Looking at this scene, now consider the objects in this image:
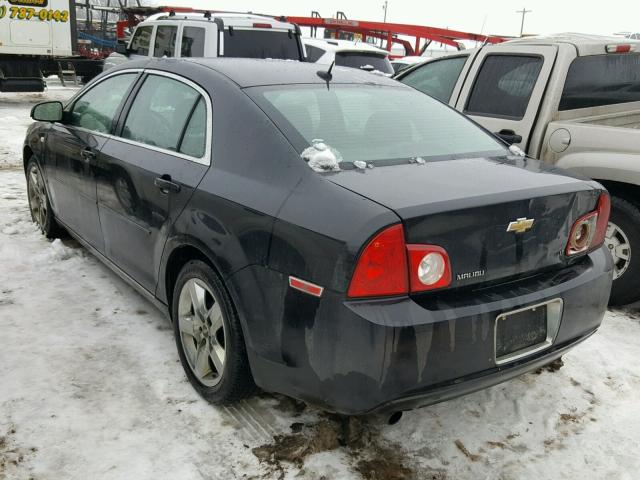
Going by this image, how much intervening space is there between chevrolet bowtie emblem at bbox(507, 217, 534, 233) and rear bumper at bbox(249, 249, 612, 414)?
8.7 inches

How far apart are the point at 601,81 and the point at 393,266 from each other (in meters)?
3.58

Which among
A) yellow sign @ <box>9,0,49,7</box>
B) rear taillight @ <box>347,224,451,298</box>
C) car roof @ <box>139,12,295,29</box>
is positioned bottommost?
rear taillight @ <box>347,224,451,298</box>

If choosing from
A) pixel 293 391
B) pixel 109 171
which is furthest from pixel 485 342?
pixel 109 171

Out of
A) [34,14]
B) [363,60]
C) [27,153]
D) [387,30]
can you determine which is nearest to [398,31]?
[387,30]

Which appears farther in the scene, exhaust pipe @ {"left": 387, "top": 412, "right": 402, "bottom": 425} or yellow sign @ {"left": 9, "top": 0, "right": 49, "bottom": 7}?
yellow sign @ {"left": 9, "top": 0, "right": 49, "bottom": 7}

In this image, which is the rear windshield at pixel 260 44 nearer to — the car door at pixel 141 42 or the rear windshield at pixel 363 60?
the car door at pixel 141 42

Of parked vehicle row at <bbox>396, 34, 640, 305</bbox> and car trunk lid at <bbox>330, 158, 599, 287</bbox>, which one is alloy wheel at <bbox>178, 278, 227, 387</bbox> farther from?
parked vehicle row at <bbox>396, 34, 640, 305</bbox>

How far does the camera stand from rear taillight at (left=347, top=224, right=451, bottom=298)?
2.13 m

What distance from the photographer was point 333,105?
3053mm

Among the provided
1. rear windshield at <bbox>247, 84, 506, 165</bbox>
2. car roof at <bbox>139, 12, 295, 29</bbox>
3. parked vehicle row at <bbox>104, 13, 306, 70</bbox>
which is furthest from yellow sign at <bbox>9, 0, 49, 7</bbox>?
rear windshield at <bbox>247, 84, 506, 165</bbox>

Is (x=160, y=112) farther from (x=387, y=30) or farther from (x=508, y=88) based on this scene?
(x=387, y=30)

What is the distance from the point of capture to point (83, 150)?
3986mm

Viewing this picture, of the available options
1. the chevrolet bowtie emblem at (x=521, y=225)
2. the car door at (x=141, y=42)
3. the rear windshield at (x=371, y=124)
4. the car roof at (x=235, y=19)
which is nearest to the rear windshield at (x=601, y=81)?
the rear windshield at (x=371, y=124)

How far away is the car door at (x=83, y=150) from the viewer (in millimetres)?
3879
